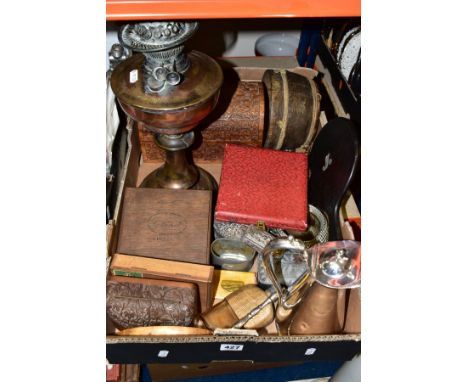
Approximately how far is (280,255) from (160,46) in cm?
51

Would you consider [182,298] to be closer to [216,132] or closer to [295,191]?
[295,191]

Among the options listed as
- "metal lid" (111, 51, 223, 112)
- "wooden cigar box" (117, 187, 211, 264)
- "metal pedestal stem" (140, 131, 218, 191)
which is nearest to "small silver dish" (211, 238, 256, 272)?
"wooden cigar box" (117, 187, 211, 264)

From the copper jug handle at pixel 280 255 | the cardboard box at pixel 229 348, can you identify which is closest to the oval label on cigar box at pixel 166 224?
the cardboard box at pixel 229 348

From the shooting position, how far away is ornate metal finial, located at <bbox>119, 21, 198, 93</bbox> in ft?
2.53

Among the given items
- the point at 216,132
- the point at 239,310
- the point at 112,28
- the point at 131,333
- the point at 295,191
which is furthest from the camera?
the point at 112,28

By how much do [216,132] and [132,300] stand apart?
1.85 ft

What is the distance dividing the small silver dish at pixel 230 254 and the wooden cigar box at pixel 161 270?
0.12 m

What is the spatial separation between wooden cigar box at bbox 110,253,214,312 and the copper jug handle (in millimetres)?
156

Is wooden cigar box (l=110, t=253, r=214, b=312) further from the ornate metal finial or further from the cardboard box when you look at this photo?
the ornate metal finial

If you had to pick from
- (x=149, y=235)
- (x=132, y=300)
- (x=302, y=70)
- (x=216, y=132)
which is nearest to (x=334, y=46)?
(x=302, y=70)

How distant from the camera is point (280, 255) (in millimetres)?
975

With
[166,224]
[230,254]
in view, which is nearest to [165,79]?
[166,224]

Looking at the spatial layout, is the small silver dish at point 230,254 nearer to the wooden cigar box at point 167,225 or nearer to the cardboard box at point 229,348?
the wooden cigar box at point 167,225

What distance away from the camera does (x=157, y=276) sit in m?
0.92
